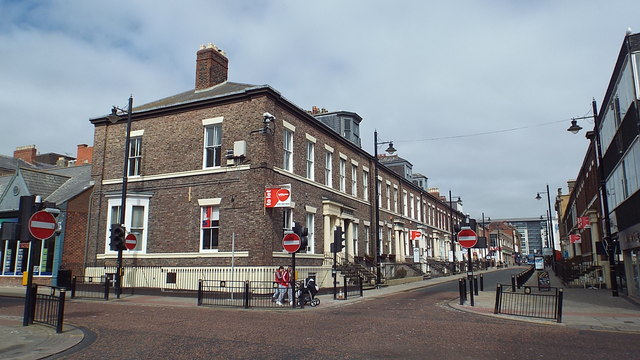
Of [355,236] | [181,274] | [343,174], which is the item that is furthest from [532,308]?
[343,174]

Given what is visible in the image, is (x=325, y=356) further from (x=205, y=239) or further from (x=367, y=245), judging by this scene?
(x=367, y=245)

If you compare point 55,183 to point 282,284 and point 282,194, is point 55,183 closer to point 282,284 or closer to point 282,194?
point 282,194

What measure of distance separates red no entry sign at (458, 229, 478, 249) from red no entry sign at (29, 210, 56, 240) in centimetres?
1336

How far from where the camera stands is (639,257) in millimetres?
18719

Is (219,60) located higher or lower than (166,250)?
higher

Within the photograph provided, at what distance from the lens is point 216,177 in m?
23.1

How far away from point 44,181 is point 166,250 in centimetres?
1105

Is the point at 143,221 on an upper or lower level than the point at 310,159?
lower

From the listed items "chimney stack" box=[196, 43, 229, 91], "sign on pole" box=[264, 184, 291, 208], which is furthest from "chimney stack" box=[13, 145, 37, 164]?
"sign on pole" box=[264, 184, 291, 208]

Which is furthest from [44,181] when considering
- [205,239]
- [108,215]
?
[205,239]

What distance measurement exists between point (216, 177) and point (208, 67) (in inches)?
286

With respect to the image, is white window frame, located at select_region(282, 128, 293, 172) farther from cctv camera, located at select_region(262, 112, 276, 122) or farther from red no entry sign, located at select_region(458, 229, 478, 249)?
red no entry sign, located at select_region(458, 229, 478, 249)

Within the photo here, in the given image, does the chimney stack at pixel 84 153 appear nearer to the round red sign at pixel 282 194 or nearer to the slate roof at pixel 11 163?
the slate roof at pixel 11 163

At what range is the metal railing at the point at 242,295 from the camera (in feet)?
57.3
